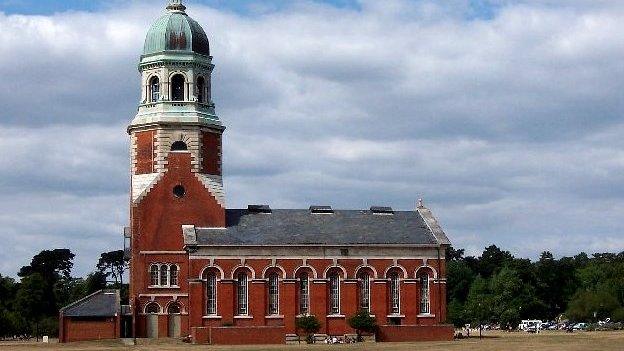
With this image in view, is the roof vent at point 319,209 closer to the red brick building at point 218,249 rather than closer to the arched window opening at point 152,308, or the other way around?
the red brick building at point 218,249

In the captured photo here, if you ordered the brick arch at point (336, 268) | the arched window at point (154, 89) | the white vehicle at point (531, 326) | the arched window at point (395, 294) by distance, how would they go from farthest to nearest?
the white vehicle at point (531, 326) < the arched window at point (154, 89) < the arched window at point (395, 294) < the brick arch at point (336, 268)

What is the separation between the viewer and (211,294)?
3625 inches

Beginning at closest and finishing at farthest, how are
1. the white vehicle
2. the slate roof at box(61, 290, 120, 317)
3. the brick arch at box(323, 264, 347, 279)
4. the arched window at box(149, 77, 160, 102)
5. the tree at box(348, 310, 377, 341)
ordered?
1. the tree at box(348, 310, 377, 341)
2. the slate roof at box(61, 290, 120, 317)
3. the brick arch at box(323, 264, 347, 279)
4. the arched window at box(149, 77, 160, 102)
5. the white vehicle

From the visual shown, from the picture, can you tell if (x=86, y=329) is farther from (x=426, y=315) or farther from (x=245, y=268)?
(x=426, y=315)

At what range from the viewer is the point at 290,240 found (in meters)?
93.4

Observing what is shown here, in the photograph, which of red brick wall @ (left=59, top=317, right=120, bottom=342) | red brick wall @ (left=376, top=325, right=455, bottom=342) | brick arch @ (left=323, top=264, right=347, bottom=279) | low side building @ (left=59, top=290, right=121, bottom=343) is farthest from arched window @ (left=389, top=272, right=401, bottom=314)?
red brick wall @ (left=59, top=317, right=120, bottom=342)

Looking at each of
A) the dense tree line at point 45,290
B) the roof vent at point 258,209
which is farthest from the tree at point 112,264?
the roof vent at point 258,209

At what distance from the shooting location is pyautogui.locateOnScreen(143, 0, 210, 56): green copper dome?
316 feet

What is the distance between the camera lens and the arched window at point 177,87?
96.3 m

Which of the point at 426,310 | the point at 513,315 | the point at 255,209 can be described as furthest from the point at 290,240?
the point at 513,315

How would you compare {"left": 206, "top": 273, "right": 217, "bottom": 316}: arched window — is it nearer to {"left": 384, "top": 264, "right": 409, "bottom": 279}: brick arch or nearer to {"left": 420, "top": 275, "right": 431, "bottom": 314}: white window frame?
{"left": 384, "top": 264, "right": 409, "bottom": 279}: brick arch

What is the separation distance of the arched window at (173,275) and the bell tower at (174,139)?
154 cm

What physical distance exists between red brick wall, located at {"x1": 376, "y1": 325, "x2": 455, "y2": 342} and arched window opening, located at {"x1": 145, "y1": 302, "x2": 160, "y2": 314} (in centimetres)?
1691

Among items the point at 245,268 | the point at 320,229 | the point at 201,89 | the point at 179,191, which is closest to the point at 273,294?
the point at 245,268
